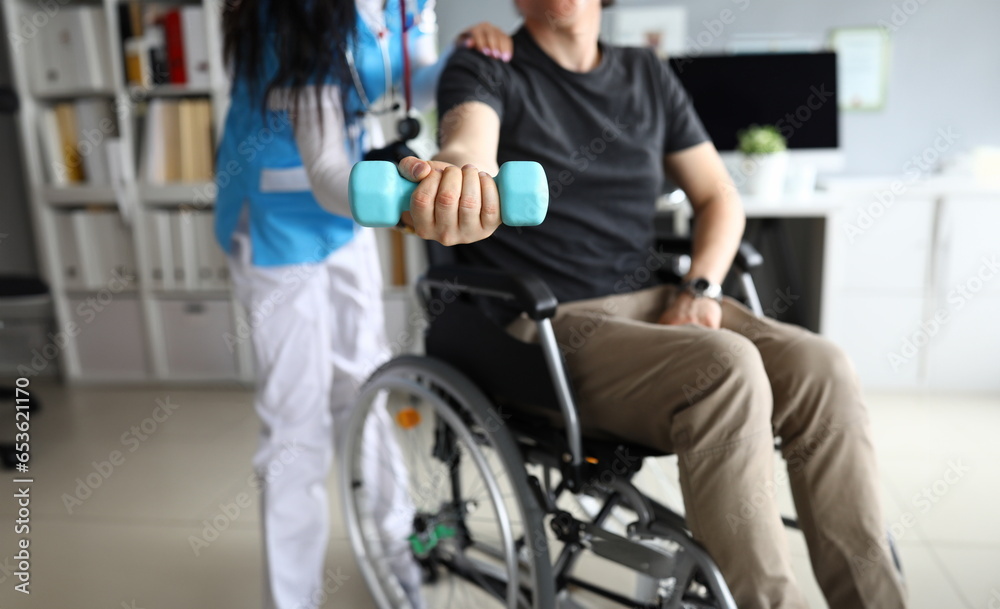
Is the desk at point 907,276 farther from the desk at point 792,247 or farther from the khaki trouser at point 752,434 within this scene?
the khaki trouser at point 752,434

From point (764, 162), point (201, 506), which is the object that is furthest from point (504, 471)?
point (764, 162)

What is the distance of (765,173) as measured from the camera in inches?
95.0

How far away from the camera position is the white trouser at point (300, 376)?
131 cm

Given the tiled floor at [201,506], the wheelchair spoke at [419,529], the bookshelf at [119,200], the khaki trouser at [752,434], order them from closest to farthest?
the khaki trouser at [752,434]
the wheelchair spoke at [419,529]
the tiled floor at [201,506]
the bookshelf at [119,200]

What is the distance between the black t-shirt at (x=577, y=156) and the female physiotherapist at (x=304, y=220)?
0.24 ft

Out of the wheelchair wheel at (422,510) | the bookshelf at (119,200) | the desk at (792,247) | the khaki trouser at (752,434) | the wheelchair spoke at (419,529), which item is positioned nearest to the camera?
the khaki trouser at (752,434)

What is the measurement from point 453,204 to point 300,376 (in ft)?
2.82

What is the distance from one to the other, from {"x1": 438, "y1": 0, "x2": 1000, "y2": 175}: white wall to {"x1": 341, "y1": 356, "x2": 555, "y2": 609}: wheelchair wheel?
6.41 feet

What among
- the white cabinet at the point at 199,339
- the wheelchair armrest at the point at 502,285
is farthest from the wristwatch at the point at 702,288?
the white cabinet at the point at 199,339

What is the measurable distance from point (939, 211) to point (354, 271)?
201 cm

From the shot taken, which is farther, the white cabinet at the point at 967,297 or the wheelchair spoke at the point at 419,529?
the white cabinet at the point at 967,297

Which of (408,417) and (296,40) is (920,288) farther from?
(296,40)

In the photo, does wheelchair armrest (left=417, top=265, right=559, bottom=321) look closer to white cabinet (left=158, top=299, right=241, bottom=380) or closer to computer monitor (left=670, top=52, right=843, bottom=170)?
computer monitor (left=670, top=52, right=843, bottom=170)

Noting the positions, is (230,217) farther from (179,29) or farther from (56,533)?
(179,29)
